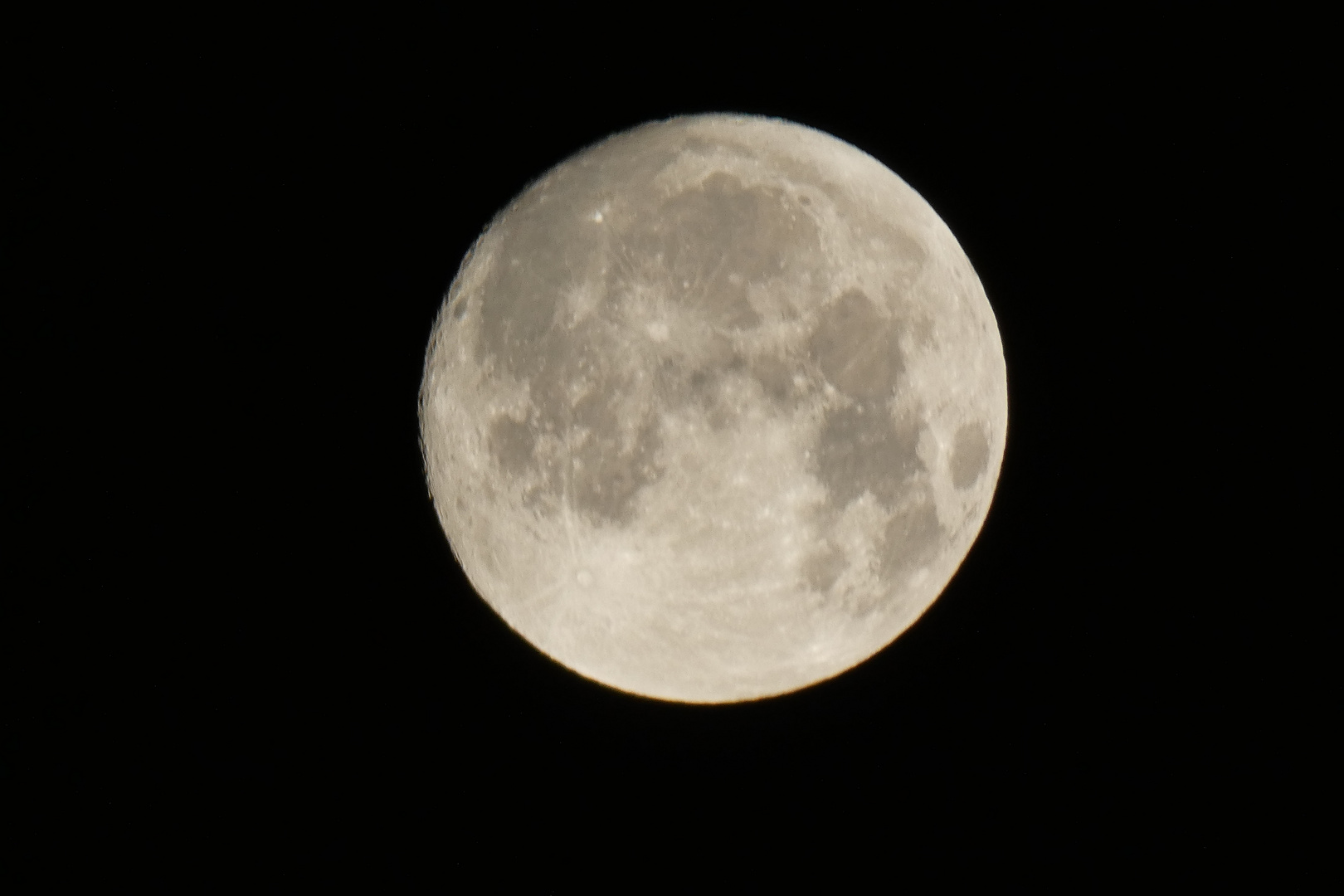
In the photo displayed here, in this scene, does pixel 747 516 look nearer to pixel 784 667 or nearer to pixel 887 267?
pixel 784 667

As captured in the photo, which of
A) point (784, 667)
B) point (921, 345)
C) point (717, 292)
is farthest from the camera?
point (784, 667)

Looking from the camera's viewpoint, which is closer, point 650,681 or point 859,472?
point 859,472

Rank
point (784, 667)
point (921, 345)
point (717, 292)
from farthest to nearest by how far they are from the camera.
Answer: point (784, 667), point (921, 345), point (717, 292)

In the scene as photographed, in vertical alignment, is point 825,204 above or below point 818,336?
above

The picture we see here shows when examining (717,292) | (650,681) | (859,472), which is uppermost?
(717,292)

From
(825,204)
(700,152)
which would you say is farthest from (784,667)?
(700,152)

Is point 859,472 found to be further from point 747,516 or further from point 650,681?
point 650,681
